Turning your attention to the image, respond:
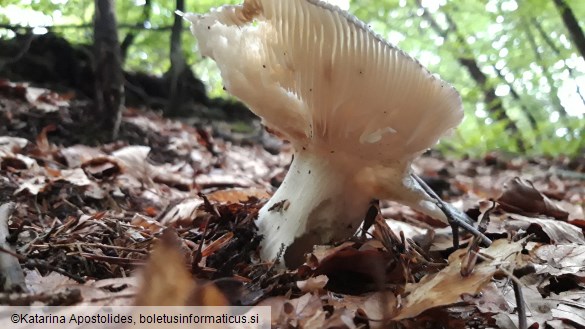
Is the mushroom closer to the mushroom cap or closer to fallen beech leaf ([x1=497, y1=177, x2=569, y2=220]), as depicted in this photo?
the mushroom cap

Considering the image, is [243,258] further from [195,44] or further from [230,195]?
[195,44]

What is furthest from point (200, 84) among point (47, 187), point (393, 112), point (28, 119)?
point (393, 112)

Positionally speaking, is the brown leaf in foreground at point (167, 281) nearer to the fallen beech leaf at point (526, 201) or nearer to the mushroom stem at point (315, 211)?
the mushroom stem at point (315, 211)

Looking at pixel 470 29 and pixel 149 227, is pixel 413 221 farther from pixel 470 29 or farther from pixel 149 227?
pixel 470 29

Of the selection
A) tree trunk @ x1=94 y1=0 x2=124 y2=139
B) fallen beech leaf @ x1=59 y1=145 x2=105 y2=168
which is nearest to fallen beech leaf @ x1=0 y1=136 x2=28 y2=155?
fallen beech leaf @ x1=59 y1=145 x2=105 y2=168

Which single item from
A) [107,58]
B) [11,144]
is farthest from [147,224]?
[107,58]

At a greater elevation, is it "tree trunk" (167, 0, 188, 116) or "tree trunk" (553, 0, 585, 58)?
"tree trunk" (553, 0, 585, 58)

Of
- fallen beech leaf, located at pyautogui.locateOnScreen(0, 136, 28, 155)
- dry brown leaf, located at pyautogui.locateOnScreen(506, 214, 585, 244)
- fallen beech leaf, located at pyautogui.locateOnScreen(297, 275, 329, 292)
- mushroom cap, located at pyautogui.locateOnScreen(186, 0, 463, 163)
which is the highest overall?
mushroom cap, located at pyautogui.locateOnScreen(186, 0, 463, 163)
